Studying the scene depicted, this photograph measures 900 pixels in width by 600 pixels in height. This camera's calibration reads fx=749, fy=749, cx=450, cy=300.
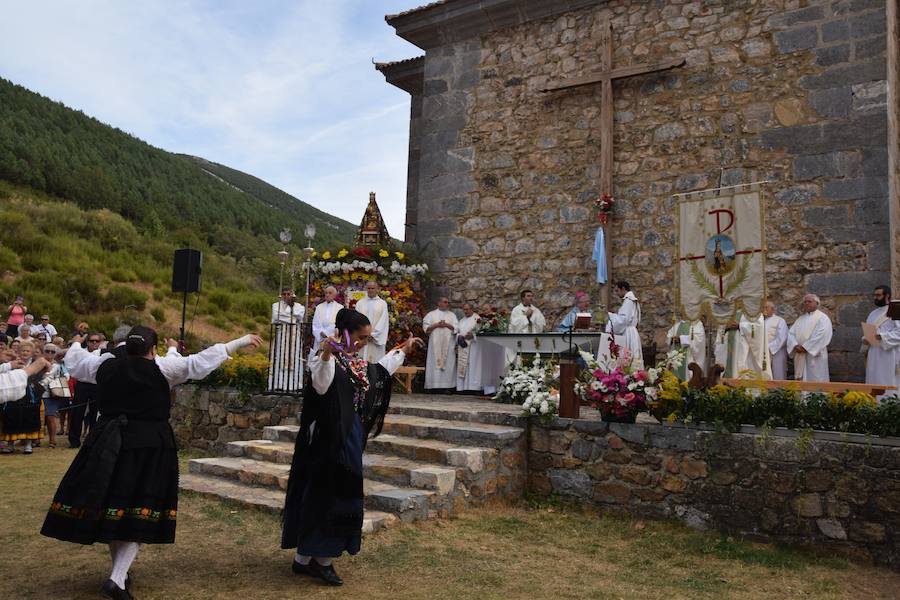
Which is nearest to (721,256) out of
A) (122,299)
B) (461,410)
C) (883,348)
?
(883,348)

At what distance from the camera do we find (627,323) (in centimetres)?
978

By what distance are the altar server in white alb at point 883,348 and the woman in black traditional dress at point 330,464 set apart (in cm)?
680

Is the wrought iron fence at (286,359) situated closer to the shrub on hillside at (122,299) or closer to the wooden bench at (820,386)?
the wooden bench at (820,386)

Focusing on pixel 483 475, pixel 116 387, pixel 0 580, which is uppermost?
pixel 116 387

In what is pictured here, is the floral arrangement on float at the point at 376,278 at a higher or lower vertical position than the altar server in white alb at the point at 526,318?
higher

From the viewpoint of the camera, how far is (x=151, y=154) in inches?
1761

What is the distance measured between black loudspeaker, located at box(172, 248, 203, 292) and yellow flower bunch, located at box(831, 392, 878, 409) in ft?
27.5

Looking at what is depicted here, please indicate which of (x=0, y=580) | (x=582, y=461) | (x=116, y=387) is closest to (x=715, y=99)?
(x=582, y=461)

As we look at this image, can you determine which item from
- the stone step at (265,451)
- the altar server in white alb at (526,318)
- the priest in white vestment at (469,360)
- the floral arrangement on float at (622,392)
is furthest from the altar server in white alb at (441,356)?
the floral arrangement on float at (622,392)

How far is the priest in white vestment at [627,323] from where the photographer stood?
978cm

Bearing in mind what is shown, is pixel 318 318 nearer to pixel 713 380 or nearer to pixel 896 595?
pixel 713 380

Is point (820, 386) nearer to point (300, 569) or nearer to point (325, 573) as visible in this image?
point (325, 573)

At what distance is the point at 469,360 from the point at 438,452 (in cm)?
451

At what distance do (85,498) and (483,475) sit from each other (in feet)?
12.2
